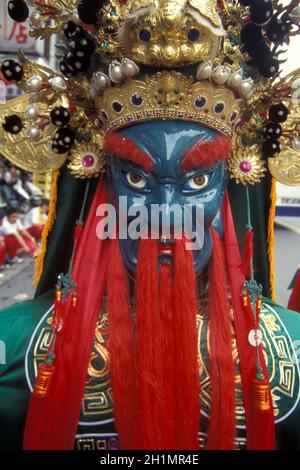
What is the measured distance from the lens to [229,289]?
62.6 inches

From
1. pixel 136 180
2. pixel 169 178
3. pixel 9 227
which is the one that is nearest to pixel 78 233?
pixel 136 180

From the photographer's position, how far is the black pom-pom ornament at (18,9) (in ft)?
5.01

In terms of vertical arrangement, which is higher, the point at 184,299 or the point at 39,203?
the point at 39,203

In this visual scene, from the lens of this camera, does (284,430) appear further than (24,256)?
No

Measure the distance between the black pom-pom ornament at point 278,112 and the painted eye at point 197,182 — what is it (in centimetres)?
33

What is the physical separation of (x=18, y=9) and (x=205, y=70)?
0.68m

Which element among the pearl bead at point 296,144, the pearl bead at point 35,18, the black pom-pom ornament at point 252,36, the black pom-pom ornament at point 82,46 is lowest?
the pearl bead at point 296,144

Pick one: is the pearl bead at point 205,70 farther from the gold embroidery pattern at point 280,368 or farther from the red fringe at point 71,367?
the gold embroidery pattern at point 280,368

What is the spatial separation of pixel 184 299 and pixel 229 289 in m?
0.25

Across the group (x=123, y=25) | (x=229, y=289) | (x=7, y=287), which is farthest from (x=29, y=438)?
(x=7, y=287)

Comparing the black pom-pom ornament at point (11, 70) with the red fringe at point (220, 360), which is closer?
the red fringe at point (220, 360)

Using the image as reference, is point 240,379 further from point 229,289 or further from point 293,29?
point 293,29

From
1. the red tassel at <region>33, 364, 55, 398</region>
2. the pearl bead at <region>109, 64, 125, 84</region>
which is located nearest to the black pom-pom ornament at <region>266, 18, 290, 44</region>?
the pearl bead at <region>109, 64, 125, 84</region>

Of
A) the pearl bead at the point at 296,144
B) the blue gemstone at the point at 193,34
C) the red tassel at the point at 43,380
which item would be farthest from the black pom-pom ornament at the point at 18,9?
the red tassel at the point at 43,380
